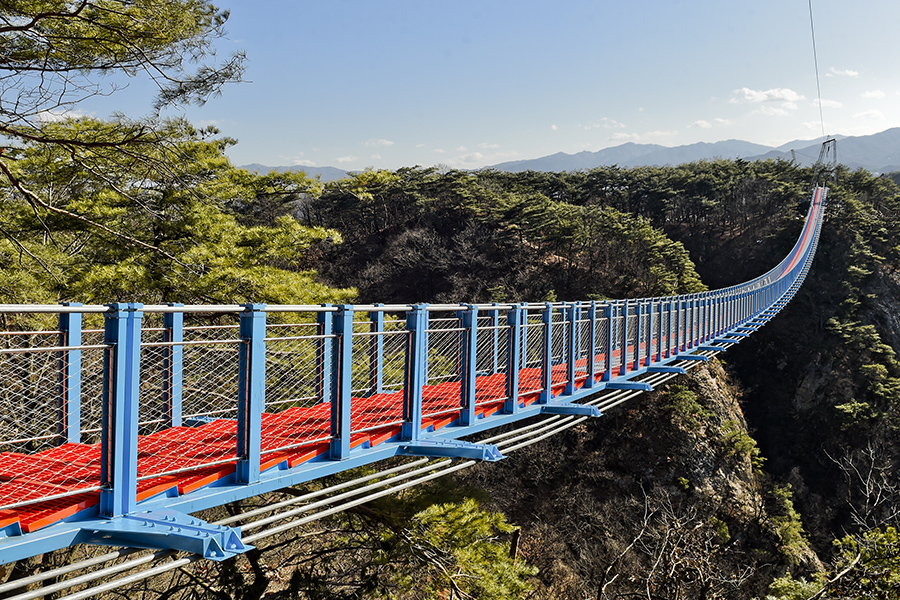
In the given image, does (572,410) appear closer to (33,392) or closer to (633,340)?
(633,340)

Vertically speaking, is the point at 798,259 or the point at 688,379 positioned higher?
the point at 798,259

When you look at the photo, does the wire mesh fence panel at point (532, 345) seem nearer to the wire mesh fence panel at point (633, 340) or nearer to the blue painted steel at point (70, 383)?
the wire mesh fence panel at point (633, 340)

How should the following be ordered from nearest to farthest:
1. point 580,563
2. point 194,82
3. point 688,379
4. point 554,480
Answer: point 194,82 < point 580,563 < point 554,480 < point 688,379

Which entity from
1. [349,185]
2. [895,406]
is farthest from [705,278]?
[349,185]

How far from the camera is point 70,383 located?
3.40m

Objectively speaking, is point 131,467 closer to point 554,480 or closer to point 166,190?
point 166,190

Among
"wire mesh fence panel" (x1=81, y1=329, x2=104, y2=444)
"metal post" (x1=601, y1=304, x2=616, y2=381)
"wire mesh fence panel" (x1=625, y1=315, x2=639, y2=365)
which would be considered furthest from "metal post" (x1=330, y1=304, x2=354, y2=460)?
"wire mesh fence panel" (x1=625, y1=315, x2=639, y2=365)

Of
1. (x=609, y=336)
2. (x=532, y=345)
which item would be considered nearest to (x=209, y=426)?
(x=609, y=336)

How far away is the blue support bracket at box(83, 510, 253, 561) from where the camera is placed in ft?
7.71

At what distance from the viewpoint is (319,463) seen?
11.2 feet

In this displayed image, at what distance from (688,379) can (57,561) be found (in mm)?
23494

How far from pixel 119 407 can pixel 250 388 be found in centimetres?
64

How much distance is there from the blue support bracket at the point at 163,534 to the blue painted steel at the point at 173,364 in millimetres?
1367

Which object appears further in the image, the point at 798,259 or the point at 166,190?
the point at 798,259
